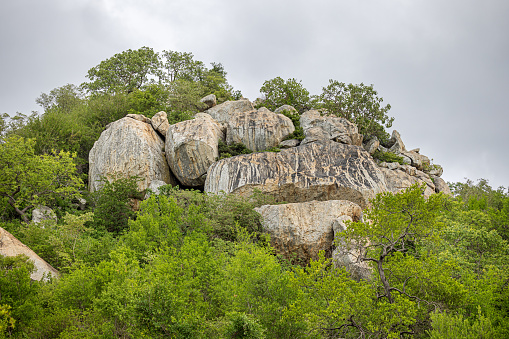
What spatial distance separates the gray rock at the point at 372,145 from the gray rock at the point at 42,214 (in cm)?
2699

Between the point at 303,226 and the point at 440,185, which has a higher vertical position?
the point at 440,185

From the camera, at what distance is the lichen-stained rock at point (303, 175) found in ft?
85.4

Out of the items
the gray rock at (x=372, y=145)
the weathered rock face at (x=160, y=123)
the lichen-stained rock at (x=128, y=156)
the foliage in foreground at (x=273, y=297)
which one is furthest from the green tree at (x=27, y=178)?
the gray rock at (x=372, y=145)

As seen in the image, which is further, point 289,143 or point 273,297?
point 289,143

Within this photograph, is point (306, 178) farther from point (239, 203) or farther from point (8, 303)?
point (8, 303)

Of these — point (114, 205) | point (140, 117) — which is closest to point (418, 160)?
point (140, 117)

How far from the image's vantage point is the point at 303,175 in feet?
88.1

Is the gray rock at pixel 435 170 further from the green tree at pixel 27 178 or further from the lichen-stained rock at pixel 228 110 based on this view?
the green tree at pixel 27 178

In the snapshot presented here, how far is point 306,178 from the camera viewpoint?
26.6 metres

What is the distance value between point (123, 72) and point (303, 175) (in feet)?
114

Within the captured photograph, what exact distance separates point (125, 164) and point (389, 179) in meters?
21.4

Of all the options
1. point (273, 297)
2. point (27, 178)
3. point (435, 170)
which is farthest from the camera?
point (435, 170)

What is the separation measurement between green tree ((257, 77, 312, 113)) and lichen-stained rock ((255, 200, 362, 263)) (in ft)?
71.8

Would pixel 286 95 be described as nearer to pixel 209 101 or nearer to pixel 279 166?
pixel 209 101
